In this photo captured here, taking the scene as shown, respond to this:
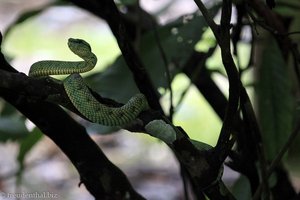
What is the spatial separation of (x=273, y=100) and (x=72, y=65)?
22.9 inches

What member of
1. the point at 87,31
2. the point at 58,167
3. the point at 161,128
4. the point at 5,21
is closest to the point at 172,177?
the point at 58,167

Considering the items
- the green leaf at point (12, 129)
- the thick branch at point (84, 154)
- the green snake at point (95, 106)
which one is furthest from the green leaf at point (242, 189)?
the green leaf at point (12, 129)

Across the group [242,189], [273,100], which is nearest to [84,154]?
[242,189]

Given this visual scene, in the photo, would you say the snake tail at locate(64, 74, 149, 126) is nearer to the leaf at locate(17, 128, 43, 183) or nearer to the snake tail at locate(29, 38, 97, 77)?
the snake tail at locate(29, 38, 97, 77)

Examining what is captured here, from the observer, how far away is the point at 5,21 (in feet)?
12.5

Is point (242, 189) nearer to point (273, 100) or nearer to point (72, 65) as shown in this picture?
point (273, 100)

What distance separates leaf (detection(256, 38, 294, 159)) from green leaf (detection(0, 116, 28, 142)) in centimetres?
54

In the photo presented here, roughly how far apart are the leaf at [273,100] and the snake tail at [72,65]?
543 millimetres

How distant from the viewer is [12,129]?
1512 millimetres

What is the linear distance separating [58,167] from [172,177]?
0.56m

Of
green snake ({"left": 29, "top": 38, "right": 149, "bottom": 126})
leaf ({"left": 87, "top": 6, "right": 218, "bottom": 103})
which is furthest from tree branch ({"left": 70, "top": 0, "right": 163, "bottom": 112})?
leaf ({"left": 87, "top": 6, "right": 218, "bottom": 103})

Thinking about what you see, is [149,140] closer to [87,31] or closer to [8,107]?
[87,31]

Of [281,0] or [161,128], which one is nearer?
[161,128]

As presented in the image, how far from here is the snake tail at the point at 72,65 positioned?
89cm
